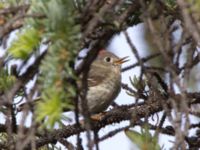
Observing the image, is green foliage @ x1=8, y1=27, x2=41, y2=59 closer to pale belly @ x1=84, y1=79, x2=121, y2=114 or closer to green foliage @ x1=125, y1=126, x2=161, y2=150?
green foliage @ x1=125, y1=126, x2=161, y2=150

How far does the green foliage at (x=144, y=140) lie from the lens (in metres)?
2.11

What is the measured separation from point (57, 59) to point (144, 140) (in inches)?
23.7

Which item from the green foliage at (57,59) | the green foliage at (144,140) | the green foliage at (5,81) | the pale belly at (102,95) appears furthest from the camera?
the pale belly at (102,95)

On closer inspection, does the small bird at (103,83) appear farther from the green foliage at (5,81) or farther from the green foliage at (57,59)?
the green foliage at (57,59)

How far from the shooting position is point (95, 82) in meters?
5.22

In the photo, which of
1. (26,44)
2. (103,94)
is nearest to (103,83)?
(103,94)

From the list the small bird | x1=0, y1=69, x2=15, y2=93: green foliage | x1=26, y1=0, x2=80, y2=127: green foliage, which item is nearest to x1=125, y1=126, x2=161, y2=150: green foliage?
x1=26, y1=0, x2=80, y2=127: green foliage

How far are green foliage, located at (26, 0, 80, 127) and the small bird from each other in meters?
2.76

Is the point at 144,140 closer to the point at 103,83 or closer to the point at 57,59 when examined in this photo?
the point at 57,59

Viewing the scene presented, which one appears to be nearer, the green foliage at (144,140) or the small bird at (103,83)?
the green foliage at (144,140)

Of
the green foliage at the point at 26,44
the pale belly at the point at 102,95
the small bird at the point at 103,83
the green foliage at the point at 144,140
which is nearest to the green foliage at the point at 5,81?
the green foliage at the point at 144,140

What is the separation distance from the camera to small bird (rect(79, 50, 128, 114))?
4.80 m

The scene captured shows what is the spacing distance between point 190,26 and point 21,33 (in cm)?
55

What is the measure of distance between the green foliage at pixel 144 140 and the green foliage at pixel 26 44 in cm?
56
